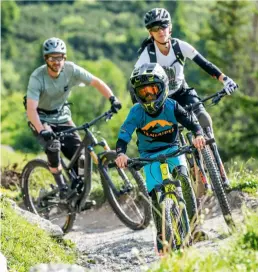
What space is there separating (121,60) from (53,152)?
6277 inches

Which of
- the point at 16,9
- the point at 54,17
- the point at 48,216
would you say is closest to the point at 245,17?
the point at 48,216

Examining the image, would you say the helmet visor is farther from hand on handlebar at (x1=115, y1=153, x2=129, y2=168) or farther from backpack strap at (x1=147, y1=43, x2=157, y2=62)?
backpack strap at (x1=147, y1=43, x2=157, y2=62)

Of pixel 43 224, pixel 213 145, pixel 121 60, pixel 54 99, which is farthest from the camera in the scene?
pixel 121 60

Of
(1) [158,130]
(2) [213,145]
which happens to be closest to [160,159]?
(1) [158,130]

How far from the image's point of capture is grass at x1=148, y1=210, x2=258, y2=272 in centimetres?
488

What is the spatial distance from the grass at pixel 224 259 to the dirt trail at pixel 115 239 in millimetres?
1258

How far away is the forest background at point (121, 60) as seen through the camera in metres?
46.5

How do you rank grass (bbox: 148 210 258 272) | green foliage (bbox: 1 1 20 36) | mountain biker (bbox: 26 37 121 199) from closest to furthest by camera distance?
grass (bbox: 148 210 258 272) < mountain biker (bbox: 26 37 121 199) < green foliage (bbox: 1 1 20 36)

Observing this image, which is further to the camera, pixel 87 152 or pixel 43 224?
pixel 87 152

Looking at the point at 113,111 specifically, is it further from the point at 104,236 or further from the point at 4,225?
the point at 4,225

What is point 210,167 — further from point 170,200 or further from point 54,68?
point 54,68

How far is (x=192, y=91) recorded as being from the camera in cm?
873

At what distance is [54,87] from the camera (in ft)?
32.1

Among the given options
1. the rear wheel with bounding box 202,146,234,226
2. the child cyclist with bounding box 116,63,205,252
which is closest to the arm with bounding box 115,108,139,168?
the child cyclist with bounding box 116,63,205,252
